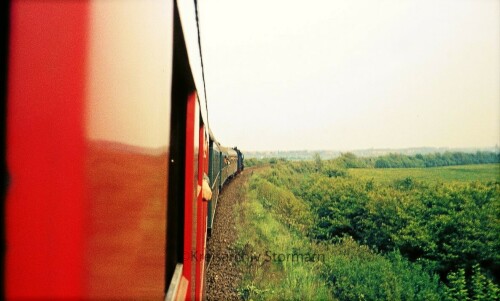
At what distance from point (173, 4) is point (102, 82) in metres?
0.77

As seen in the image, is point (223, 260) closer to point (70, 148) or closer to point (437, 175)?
point (70, 148)

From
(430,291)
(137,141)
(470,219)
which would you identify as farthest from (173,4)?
(470,219)

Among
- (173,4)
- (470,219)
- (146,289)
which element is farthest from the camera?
(470,219)

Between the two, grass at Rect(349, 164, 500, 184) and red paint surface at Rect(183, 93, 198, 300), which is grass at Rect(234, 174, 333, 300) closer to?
red paint surface at Rect(183, 93, 198, 300)

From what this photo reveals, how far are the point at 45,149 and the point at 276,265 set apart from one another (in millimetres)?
8003

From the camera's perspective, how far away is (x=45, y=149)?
1.33 ft

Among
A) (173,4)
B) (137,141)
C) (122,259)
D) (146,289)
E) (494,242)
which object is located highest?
(173,4)

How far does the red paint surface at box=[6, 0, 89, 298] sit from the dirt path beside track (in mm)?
6456

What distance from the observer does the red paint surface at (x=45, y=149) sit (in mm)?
390

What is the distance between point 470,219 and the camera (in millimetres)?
9078

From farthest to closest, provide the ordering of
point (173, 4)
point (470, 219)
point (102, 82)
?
point (470, 219), point (173, 4), point (102, 82)

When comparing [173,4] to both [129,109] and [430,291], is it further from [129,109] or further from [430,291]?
[430,291]

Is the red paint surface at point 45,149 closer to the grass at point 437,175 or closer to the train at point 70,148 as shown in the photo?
the train at point 70,148

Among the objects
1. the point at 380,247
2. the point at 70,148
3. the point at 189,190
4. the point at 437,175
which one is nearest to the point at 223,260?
the point at 380,247
